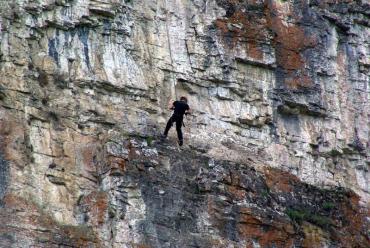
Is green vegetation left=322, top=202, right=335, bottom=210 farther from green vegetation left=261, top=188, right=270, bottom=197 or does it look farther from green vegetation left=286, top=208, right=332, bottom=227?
green vegetation left=261, top=188, right=270, bottom=197

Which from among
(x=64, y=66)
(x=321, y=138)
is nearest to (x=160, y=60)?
(x=64, y=66)

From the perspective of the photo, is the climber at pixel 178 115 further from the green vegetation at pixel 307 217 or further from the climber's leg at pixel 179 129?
the green vegetation at pixel 307 217

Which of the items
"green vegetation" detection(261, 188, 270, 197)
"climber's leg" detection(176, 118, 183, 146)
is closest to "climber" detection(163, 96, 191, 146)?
"climber's leg" detection(176, 118, 183, 146)

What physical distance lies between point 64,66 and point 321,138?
315 inches

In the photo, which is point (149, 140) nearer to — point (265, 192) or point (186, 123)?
point (186, 123)

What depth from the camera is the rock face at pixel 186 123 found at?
2972 centimetres

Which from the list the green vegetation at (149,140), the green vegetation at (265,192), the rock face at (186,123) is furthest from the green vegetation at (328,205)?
the green vegetation at (149,140)

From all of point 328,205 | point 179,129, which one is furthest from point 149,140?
point 328,205

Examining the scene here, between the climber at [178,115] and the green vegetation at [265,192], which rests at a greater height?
the climber at [178,115]

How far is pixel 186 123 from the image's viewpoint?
3291 centimetres

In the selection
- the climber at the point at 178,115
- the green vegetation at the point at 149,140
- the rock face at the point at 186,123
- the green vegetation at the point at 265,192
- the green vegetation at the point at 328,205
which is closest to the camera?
the rock face at the point at 186,123

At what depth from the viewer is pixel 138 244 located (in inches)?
1147

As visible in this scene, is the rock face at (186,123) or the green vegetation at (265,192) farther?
the green vegetation at (265,192)

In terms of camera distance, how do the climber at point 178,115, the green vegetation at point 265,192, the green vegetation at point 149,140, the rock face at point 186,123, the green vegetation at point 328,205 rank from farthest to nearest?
1. the green vegetation at point 328,205
2. the green vegetation at point 265,192
3. the climber at point 178,115
4. the green vegetation at point 149,140
5. the rock face at point 186,123
